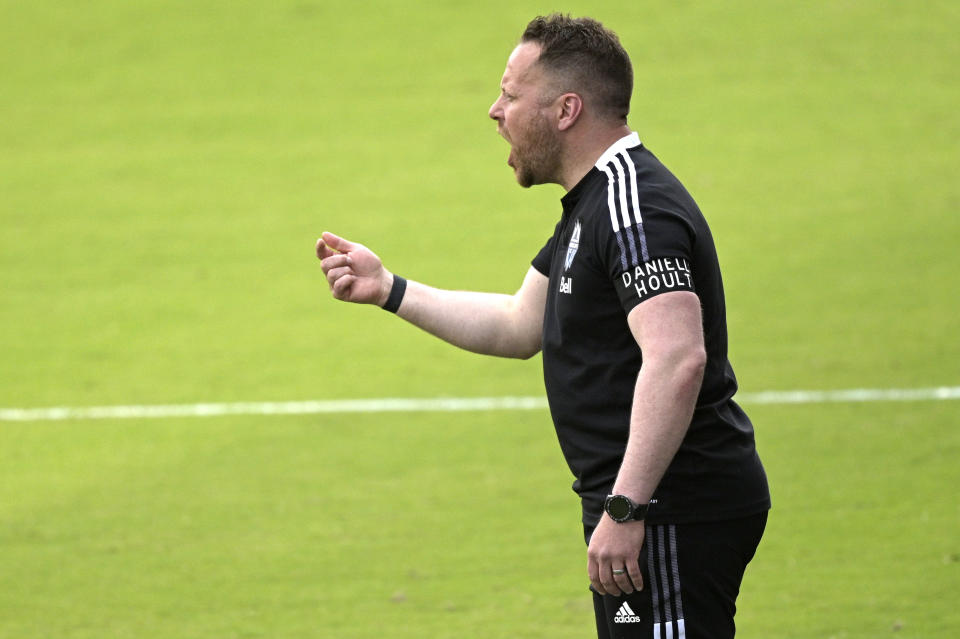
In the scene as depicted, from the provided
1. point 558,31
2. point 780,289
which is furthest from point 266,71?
point 558,31

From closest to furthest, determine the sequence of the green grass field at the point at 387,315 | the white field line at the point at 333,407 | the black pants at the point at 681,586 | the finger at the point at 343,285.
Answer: the black pants at the point at 681,586 < the finger at the point at 343,285 < the green grass field at the point at 387,315 < the white field line at the point at 333,407

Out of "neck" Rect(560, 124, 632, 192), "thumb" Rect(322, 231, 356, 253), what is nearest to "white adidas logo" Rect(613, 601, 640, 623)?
"neck" Rect(560, 124, 632, 192)

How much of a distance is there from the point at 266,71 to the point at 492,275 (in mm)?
6098

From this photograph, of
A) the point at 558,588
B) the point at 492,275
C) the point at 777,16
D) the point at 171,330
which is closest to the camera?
the point at 558,588

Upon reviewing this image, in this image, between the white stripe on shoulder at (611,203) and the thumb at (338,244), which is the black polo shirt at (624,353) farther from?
the thumb at (338,244)

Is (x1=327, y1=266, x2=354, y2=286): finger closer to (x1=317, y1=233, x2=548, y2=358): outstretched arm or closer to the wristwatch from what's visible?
(x1=317, y1=233, x2=548, y2=358): outstretched arm

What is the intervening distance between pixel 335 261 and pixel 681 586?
1.36 meters

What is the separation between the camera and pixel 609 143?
3.42 m

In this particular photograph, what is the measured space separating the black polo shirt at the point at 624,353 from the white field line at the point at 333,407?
17.4 feet

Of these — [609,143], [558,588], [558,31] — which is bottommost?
[558,588]

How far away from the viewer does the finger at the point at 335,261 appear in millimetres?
3891

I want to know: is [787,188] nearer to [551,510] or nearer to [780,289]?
[780,289]

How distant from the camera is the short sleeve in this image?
307 cm

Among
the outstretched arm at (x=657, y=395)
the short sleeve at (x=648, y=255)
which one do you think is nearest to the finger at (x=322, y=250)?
the short sleeve at (x=648, y=255)
